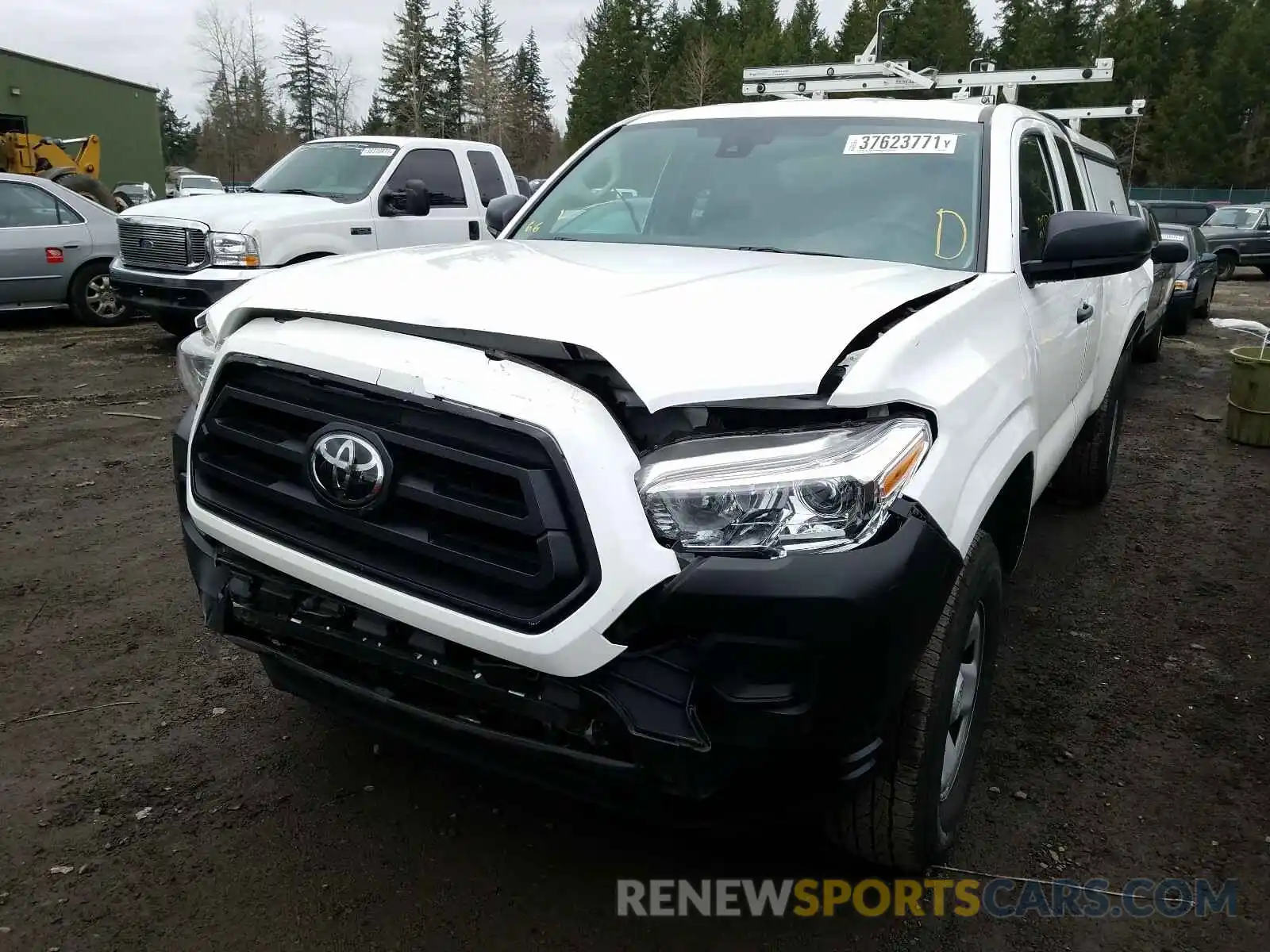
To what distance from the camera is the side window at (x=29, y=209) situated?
34.2 ft

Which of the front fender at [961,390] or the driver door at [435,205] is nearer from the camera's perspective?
the front fender at [961,390]

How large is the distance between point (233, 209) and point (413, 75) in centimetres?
Result: 5384

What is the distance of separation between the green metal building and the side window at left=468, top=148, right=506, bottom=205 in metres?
25.6

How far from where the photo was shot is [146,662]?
3.47 metres

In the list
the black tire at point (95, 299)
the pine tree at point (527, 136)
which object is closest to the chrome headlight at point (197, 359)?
the black tire at point (95, 299)

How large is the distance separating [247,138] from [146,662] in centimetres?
6550

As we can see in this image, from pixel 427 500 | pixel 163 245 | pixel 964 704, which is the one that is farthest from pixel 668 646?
pixel 163 245

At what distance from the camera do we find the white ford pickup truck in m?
8.37

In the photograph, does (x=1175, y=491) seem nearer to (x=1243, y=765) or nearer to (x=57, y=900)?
(x=1243, y=765)

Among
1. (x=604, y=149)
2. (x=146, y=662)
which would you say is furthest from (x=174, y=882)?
(x=604, y=149)

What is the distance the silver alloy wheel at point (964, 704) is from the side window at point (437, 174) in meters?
8.04

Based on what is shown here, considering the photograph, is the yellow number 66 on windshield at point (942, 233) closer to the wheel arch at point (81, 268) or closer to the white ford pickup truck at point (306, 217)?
the white ford pickup truck at point (306, 217)

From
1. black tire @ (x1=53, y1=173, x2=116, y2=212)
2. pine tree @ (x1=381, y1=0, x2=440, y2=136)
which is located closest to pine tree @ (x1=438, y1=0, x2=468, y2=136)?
pine tree @ (x1=381, y1=0, x2=440, y2=136)

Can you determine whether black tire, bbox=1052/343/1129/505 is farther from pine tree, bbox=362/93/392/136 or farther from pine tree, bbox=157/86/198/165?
pine tree, bbox=157/86/198/165
